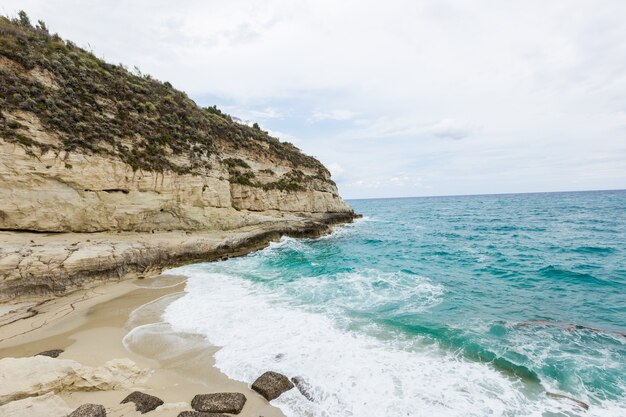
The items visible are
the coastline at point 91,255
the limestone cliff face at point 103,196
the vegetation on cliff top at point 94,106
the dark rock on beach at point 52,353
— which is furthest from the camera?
the vegetation on cliff top at point 94,106

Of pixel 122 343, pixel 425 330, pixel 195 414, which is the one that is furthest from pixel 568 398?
pixel 122 343

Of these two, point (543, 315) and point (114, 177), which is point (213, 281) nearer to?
point (114, 177)

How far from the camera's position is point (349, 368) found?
7633mm

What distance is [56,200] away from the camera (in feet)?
49.0

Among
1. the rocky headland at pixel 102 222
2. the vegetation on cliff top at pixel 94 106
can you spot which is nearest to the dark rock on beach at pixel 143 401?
the rocky headland at pixel 102 222

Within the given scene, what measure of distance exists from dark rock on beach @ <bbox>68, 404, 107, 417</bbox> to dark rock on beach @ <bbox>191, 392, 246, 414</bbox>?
67.8 inches

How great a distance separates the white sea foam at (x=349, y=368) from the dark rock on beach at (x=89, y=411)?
2719mm

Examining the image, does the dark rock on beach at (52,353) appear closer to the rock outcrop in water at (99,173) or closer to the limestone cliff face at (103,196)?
the rock outcrop in water at (99,173)

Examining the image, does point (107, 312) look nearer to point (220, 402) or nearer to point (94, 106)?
point (220, 402)

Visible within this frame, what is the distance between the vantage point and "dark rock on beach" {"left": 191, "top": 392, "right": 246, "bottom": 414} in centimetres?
598

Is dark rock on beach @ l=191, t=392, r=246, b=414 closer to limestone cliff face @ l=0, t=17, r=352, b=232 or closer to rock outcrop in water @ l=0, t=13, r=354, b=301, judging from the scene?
rock outcrop in water @ l=0, t=13, r=354, b=301

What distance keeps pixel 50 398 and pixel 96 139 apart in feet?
54.1

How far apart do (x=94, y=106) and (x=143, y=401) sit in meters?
20.1

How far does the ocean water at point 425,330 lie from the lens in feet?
21.7
